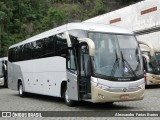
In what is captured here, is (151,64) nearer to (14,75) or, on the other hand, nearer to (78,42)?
(14,75)

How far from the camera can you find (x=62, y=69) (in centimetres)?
1739

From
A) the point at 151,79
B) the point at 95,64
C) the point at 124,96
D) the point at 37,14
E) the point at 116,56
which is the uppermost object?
the point at 116,56

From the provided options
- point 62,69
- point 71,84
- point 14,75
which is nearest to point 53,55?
point 62,69

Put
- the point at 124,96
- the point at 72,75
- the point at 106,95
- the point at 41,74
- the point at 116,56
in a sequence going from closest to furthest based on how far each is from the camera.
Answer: the point at 106,95 < the point at 124,96 < the point at 116,56 < the point at 72,75 < the point at 41,74

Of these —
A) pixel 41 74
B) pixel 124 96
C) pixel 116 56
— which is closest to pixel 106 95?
pixel 124 96

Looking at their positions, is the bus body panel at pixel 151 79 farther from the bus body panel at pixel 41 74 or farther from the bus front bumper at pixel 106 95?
the bus front bumper at pixel 106 95

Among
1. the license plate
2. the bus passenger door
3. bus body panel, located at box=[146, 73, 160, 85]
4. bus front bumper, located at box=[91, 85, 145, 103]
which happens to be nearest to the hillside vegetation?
bus body panel, located at box=[146, 73, 160, 85]

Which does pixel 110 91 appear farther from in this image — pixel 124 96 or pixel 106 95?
pixel 124 96

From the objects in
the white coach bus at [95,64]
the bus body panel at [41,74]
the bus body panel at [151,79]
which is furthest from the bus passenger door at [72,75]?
the bus body panel at [151,79]

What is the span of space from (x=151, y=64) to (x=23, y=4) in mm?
53620

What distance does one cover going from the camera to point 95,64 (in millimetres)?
14766

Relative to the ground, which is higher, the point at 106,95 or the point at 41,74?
the point at 106,95

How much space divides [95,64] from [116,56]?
2.81ft

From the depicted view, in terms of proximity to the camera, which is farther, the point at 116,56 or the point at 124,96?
the point at 116,56
